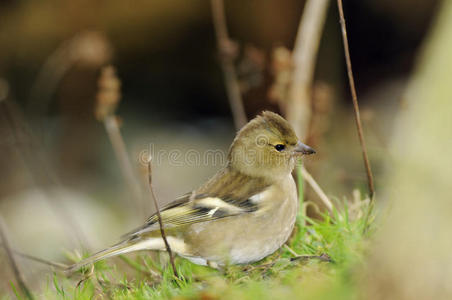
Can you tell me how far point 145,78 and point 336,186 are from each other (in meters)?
4.60

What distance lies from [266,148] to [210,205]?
0.60 meters

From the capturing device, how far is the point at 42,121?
1005 centimetres

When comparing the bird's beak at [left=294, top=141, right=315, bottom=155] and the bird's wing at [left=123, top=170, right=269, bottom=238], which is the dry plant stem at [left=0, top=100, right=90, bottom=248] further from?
the bird's beak at [left=294, top=141, right=315, bottom=155]

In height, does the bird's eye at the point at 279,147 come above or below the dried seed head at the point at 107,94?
below

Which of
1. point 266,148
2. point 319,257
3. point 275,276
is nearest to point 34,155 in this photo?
point 266,148

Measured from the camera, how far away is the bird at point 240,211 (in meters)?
3.83

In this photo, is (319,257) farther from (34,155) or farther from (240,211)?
(34,155)

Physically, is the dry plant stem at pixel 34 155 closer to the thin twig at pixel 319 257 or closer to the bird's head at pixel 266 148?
the bird's head at pixel 266 148

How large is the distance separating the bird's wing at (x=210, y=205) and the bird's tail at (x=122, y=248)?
101 millimetres

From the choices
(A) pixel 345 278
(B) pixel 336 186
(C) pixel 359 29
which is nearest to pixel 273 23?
(C) pixel 359 29

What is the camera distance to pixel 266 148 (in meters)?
4.22

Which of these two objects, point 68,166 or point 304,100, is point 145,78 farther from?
point 304,100

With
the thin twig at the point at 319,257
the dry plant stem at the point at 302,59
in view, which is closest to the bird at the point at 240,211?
the thin twig at the point at 319,257

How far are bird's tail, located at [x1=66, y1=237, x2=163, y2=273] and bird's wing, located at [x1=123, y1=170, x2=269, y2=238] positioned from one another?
101 millimetres
